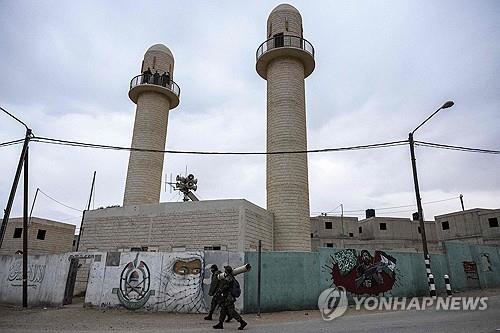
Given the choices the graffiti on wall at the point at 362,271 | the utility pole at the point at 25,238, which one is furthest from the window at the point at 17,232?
the graffiti on wall at the point at 362,271

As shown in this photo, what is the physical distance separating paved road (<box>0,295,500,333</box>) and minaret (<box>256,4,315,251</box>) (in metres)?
8.92

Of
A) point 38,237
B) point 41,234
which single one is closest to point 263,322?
point 38,237

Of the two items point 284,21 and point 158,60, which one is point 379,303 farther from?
point 158,60

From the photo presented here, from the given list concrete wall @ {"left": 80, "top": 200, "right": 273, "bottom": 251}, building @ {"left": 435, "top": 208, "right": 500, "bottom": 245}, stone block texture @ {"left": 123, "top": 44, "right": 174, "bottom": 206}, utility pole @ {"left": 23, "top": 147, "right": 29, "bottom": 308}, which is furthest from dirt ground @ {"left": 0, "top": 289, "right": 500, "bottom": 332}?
building @ {"left": 435, "top": 208, "right": 500, "bottom": 245}

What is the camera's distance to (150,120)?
2819cm

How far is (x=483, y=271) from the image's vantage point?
20.1 m

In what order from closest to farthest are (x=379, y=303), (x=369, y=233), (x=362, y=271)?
(x=379, y=303)
(x=362, y=271)
(x=369, y=233)

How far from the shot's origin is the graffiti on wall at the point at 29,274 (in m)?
15.5

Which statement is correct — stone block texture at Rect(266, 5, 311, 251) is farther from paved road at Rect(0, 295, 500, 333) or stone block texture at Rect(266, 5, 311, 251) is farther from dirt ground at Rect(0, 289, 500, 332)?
paved road at Rect(0, 295, 500, 333)

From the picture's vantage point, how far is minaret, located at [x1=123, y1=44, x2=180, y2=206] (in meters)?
26.4

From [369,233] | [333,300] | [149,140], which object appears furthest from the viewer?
[369,233]

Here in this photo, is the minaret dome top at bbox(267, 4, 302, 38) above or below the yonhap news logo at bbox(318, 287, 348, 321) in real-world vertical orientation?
→ above

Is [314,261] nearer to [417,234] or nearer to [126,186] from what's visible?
[126,186]

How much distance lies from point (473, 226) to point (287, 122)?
2791cm
